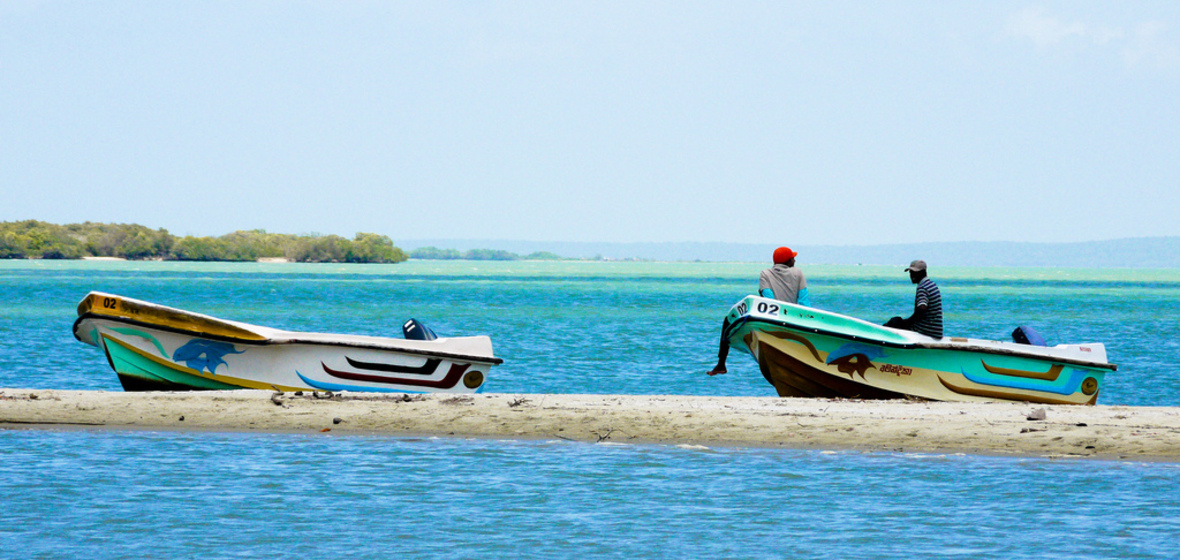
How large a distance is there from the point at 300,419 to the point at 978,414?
627cm

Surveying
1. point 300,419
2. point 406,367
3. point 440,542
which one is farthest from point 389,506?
point 406,367

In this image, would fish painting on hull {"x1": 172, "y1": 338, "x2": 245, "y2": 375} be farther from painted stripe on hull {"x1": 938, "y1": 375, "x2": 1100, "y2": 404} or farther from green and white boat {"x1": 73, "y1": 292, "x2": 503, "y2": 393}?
painted stripe on hull {"x1": 938, "y1": 375, "x2": 1100, "y2": 404}

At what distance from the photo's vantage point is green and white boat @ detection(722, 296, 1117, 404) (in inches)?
528

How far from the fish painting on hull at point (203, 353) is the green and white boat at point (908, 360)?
17.4 ft

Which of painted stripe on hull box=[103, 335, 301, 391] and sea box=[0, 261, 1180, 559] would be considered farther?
painted stripe on hull box=[103, 335, 301, 391]

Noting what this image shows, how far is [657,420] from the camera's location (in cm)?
1212

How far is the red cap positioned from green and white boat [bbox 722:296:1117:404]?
17.6 inches

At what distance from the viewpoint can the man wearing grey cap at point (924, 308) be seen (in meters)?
13.2

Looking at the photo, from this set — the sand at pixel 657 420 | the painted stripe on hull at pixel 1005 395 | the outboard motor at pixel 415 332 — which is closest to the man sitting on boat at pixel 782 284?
the sand at pixel 657 420

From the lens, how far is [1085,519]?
30.3 feet

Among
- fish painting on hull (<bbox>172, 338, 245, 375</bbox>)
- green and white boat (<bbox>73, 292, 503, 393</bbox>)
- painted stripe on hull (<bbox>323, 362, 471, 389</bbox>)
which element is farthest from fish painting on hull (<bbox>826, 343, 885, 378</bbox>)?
fish painting on hull (<bbox>172, 338, 245, 375</bbox>)

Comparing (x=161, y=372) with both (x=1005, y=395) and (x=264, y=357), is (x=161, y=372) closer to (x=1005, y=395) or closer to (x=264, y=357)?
(x=264, y=357)

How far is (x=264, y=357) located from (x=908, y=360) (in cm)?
672

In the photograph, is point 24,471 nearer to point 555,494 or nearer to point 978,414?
point 555,494
